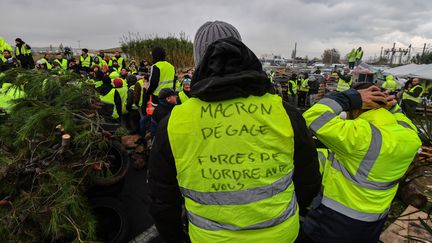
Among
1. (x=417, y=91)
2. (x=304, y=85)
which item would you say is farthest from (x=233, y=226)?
(x=304, y=85)

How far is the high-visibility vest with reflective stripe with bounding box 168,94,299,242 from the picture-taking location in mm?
1140

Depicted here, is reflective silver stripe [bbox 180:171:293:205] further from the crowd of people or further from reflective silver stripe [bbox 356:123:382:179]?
reflective silver stripe [bbox 356:123:382:179]

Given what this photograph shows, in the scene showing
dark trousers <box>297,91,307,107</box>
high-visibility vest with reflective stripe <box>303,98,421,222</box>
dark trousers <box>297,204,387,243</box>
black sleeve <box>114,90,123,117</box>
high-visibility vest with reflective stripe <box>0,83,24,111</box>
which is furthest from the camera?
dark trousers <box>297,91,307,107</box>

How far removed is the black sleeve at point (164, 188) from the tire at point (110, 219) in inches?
63.7

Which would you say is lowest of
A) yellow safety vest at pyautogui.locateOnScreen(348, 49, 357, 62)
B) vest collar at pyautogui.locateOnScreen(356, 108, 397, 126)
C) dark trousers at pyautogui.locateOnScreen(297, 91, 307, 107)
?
dark trousers at pyautogui.locateOnScreen(297, 91, 307, 107)

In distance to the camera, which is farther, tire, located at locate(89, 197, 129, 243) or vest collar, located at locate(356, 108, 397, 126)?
tire, located at locate(89, 197, 129, 243)

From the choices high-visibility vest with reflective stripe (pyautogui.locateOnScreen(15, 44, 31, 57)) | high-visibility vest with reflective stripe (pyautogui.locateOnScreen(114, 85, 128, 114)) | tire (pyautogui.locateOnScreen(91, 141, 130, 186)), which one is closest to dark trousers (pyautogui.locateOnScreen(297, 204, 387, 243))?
tire (pyautogui.locateOnScreen(91, 141, 130, 186))

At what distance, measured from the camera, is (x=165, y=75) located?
207 inches

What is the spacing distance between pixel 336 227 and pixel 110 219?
2.43 meters

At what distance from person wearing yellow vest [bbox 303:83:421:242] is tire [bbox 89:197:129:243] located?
2.06 meters

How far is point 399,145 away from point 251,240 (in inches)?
44.4

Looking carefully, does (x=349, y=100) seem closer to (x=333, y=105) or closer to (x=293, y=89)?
(x=333, y=105)

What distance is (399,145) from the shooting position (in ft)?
5.28

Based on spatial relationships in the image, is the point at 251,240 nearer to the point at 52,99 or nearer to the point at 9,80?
the point at 52,99
